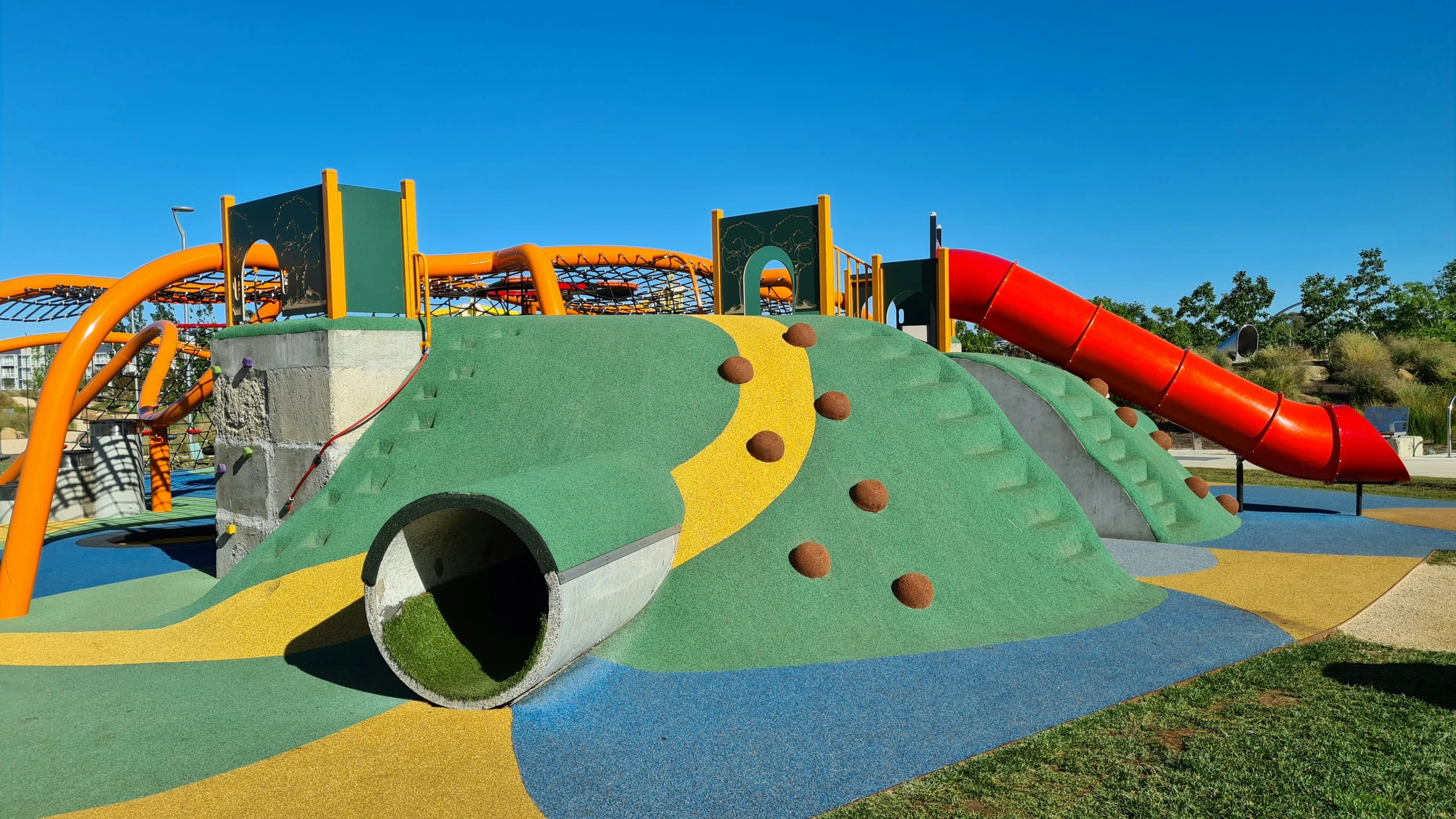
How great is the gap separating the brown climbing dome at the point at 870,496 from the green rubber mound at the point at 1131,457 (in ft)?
18.0

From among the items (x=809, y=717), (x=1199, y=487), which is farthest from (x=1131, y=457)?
(x=809, y=717)

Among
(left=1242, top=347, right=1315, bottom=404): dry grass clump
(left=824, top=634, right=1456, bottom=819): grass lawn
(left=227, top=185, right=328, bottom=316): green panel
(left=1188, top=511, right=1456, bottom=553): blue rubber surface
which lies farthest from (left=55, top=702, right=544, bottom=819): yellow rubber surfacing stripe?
(left=1242, top=347, right=1315, bottom=404): dry grass clump

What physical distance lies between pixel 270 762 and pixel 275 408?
6.63m

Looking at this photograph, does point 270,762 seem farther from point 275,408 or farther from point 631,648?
point 275,408

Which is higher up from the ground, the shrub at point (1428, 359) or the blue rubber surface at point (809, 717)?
the shrub at point (1428, 359)

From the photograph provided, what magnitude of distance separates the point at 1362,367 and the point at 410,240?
38.6 metres

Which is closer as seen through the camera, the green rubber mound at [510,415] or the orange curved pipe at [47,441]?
the green rubber mound at [510,415]

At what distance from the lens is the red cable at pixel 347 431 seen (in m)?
10.4

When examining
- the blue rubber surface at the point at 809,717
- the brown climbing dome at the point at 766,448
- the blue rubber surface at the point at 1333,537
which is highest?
the brown climbing dome at the point at 766,448

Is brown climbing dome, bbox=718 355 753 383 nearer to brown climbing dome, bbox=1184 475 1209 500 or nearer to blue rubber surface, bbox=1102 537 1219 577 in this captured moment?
blue rubber surface, bbox=1102 537 1219 577

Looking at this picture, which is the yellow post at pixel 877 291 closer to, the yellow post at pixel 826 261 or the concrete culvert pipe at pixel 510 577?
the yellow post at pixel 826 261

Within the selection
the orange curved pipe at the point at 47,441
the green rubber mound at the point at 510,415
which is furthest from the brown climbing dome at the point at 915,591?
the orange curved pipe at the point at 47,441

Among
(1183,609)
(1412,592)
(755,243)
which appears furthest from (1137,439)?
(755,243)

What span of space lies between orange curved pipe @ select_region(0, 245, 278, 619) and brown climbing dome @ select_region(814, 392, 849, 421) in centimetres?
921
